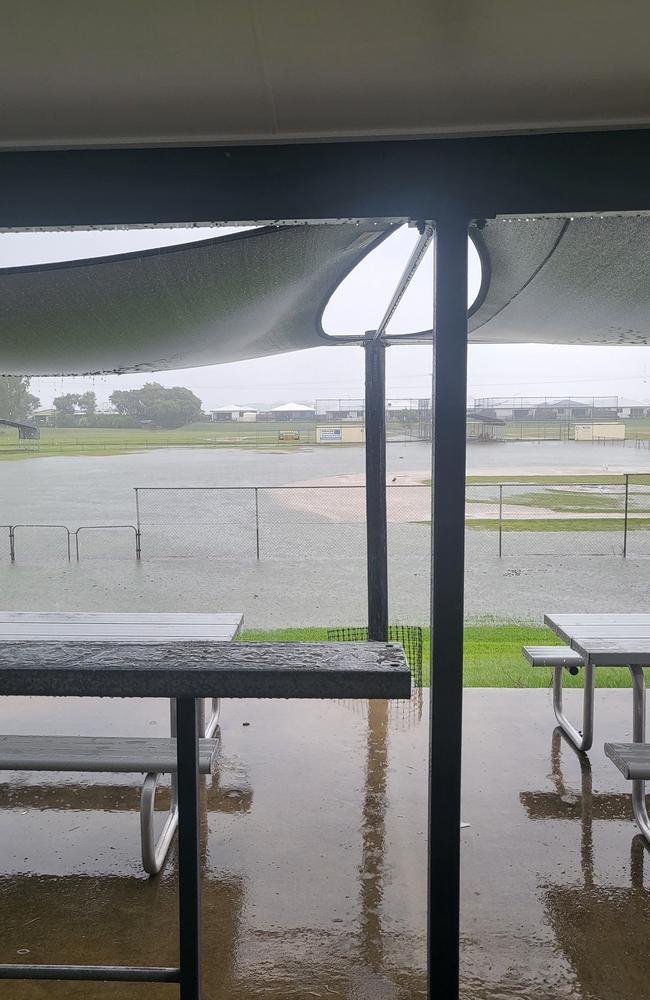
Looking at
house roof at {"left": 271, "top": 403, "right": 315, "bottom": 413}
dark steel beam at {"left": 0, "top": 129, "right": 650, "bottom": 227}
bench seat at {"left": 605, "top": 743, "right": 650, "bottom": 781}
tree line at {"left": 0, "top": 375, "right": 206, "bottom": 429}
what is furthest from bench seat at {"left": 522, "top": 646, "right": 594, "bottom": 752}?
tree line at {"left": 0, "top": 375, "right": 206, "bottom": 429}

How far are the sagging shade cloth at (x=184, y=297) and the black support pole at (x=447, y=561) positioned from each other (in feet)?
1.57

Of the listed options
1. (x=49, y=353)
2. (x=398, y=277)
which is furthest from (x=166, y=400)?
(x=398, y=277)

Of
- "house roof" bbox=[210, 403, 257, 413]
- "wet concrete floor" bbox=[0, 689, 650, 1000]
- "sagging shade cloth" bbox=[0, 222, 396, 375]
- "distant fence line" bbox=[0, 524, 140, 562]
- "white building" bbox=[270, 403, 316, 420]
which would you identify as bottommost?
"distant fence line" bbox=[0, 524, 140, 562]

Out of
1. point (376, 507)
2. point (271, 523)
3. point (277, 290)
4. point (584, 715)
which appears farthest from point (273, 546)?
point (277, 290)

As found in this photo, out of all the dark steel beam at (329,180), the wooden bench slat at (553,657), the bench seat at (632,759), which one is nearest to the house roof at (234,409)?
the wooden bench slat at (553,657)

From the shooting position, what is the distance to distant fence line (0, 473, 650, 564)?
13438mm

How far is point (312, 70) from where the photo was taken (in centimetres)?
132

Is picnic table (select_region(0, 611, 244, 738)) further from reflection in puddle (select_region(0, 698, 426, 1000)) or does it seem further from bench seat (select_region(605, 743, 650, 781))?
bench seat (select_region(605, 743, 650, 781))

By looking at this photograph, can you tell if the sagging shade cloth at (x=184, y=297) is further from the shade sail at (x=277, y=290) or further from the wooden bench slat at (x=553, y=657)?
the wooden bench slat at (x=553, y=657)

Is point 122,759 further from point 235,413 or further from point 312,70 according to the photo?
point 235,413

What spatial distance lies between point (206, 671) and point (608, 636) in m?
2.25

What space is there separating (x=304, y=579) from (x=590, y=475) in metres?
9.14

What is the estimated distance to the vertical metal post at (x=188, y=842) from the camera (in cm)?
114

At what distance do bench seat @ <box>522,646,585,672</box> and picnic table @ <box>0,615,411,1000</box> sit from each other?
2170 millimetres
